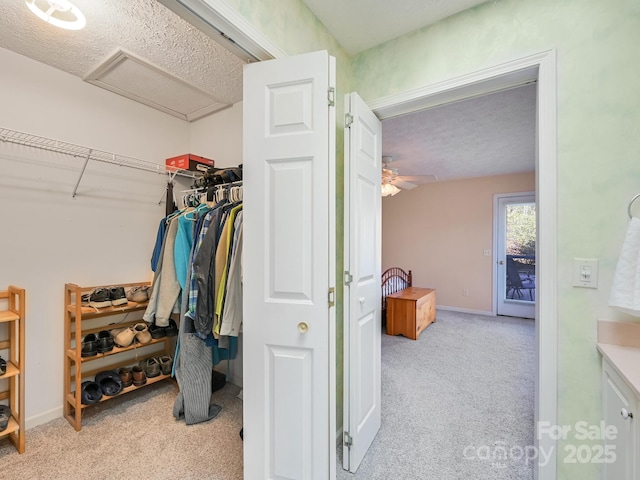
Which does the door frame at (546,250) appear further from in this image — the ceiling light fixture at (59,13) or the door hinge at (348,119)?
the ceiling light fixture at (59,13)

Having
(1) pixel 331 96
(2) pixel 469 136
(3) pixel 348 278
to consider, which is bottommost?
(3) pixel 348 278

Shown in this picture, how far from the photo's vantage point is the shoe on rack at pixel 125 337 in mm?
2129

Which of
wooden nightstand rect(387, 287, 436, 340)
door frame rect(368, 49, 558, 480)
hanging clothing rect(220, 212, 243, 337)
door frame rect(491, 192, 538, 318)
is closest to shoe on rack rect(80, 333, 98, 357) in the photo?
hanging clothing rect(220, 212, 243, 337)

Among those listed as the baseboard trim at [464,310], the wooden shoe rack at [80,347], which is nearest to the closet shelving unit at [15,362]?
the wooden shoe rack at [80,347]

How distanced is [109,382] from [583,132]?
330cm

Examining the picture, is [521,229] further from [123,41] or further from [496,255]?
[123,41]

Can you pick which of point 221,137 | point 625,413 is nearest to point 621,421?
point 625,413

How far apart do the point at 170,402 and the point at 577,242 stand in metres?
2.87

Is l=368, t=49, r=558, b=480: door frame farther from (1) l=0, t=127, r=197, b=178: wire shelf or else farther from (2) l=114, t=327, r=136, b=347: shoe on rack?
(2) l=114, t=327, r=136, b=347: shoe on rack

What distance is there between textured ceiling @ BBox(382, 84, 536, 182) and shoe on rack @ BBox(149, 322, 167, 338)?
2779mm

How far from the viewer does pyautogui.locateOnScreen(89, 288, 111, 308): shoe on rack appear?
2.02 meters

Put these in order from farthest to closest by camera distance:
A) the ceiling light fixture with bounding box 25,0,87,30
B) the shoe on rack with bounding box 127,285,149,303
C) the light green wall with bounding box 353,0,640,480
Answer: the shoe on rack with bounding box 127,285,149,303
the ceiling light fixture with bounding box 25,0,87,30
the light green wall with bounding box 353,0,640,480

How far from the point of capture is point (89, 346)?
2.01 metres

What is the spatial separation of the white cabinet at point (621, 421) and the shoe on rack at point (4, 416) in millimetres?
2984
